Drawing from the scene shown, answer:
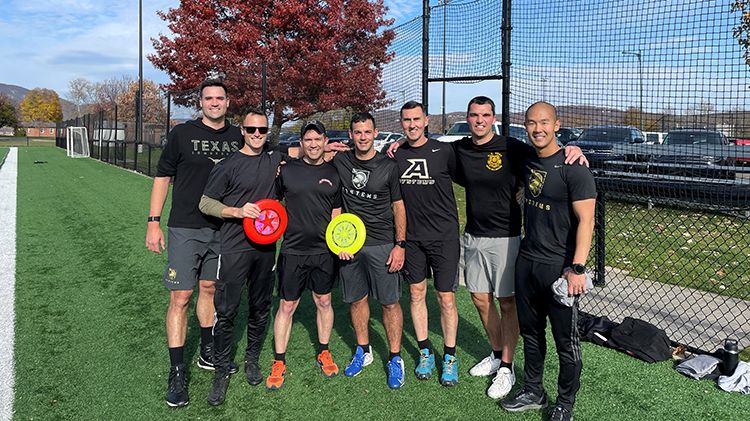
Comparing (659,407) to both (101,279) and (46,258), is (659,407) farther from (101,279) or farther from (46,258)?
(46,258)

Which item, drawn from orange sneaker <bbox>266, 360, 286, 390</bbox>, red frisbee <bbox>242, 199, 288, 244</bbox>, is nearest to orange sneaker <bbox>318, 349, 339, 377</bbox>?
orange sneaker <bbox>266, 360, 286, 390</bbox>

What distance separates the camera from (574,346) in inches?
123

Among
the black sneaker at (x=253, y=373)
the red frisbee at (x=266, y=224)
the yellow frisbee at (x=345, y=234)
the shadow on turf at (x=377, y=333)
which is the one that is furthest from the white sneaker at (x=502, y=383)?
the red frisbee at (x=266, y=224)

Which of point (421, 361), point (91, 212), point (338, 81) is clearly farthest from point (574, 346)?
point (338, 81)

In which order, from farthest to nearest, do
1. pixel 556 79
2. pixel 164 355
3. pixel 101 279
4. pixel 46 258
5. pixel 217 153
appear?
pixel 46 258
pixel 101 279
pixel 556 79
pixel 164 355
pixel 217 153

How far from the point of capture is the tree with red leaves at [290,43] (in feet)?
52.5

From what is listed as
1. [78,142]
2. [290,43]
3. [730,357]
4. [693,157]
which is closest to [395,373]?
[730,357]

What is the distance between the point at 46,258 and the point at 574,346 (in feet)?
23.1

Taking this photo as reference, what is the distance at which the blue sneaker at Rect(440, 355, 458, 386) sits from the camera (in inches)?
146

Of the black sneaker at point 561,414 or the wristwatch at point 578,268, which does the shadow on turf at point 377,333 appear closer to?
the black sneaker at point 561,414

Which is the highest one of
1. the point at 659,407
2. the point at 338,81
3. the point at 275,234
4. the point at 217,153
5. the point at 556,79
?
the point at 338,81

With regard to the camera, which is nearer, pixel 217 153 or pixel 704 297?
pixel 217 153

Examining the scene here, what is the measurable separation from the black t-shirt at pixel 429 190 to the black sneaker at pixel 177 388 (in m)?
1.79

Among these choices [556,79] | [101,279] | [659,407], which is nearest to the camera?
[659,407]
